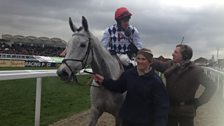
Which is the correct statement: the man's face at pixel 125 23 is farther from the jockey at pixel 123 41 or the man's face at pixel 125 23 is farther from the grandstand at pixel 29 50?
the grandstand at pixel 29 50

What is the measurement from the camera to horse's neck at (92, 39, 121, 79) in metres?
4.41

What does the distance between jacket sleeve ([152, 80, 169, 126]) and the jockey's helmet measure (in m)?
1.63

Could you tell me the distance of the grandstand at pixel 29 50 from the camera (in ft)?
96.5

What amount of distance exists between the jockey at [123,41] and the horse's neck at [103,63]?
33cm

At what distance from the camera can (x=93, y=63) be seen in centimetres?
443

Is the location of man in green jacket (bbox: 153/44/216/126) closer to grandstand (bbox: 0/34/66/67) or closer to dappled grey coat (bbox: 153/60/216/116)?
dappled grey coat (bbox: 153/60/216/116)

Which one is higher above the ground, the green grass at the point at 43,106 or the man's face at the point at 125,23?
the man's face at the point at 125,23

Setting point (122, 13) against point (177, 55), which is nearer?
point (177, 55)

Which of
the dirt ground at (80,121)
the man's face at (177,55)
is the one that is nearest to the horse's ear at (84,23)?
the man's face at (177,55)

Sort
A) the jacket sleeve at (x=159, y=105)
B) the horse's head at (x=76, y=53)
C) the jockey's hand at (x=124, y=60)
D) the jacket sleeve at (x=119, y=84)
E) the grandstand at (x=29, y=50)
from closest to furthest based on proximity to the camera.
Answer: the jacket sleeve at (x=159, y=105) < the jacket sleeve at (x=119, y=84) < the horse's head at (x=76, y=53) < the jockey's hand at (x=124, y=60) < the grandstand at (x=29, y=50)

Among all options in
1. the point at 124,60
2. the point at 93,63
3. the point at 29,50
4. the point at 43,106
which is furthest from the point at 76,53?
the point at 29,50

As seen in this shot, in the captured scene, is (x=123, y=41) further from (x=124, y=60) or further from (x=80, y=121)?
(x=80, y=121)

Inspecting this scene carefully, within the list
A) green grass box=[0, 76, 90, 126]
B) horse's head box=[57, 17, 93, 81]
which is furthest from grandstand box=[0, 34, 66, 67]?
horse's head box=[57, 17, 93, 81]

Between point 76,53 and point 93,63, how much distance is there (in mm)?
534
